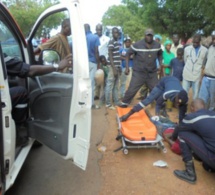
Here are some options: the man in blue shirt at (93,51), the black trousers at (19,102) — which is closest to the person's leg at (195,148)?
the black trousers at (19,102)

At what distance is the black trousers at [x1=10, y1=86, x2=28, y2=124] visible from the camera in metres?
2.63

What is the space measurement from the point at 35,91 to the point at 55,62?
0.43m

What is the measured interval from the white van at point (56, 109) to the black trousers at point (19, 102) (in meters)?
0.13

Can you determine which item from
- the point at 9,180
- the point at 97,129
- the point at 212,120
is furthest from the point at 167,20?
the point at 9,180

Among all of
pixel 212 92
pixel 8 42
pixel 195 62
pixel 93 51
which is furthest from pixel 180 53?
pixel 8 42

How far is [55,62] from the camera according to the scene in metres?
3.02

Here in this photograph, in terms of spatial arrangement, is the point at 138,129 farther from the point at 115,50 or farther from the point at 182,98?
the point at 115,50

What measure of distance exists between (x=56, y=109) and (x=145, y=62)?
3270mm

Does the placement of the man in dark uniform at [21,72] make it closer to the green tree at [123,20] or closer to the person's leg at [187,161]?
the person's leg at [187,161]

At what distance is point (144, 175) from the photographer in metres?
3.50

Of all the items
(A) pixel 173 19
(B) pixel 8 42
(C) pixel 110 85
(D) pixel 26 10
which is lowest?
(C) pixel 110 85

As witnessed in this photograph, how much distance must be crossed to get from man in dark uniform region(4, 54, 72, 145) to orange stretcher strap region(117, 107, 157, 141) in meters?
1.64

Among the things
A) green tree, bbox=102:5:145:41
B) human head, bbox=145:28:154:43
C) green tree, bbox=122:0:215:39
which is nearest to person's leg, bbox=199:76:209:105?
human head, bbox=145:28:154:43

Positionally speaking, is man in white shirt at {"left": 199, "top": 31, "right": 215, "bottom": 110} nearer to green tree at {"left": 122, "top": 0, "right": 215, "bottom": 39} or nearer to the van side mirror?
the van side mirror
